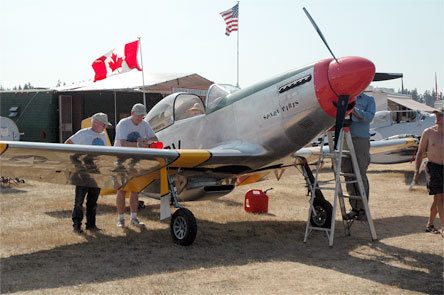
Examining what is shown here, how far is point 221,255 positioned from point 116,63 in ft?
47.0

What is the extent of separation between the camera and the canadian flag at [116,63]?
58.3 feet

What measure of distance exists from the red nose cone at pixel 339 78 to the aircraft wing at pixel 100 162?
4.20 feet

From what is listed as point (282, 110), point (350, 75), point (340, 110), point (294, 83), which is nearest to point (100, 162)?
point (282, 110)

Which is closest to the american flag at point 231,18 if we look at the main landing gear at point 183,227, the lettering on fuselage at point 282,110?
the lettering on fuselage at point 282,110

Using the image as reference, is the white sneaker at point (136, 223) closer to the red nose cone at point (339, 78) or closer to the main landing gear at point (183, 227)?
the main landing gear at point (183, 227)

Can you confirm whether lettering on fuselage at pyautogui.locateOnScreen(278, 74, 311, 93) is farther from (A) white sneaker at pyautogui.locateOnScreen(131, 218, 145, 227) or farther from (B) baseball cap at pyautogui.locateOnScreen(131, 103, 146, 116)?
(A) white sneaker at pyautogui.locateOnScreen(131, 218, 145, 227)

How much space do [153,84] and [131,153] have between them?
45.4 feet

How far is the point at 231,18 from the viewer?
66.7ft

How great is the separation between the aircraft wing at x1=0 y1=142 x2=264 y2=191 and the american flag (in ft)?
45.5

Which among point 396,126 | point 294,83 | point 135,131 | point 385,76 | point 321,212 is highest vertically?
point 385,76

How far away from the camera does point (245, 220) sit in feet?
27.1

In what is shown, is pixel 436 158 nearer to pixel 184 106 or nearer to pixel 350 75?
pixel 350 75

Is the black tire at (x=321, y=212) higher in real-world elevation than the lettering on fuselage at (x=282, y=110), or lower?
lower

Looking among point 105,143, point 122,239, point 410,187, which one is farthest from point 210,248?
point 410,187
